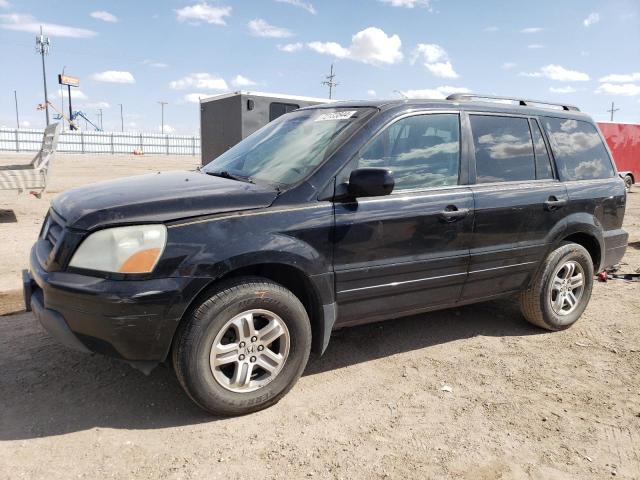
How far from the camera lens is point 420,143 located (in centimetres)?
361

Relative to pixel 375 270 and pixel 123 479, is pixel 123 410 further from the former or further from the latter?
pixel 375 270

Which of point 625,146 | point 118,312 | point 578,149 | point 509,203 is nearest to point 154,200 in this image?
point 118,312

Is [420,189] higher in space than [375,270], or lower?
higher

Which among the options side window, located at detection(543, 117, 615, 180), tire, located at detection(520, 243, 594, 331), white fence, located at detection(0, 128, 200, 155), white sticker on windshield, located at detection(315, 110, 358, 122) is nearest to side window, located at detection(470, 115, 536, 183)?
side window, located at detection(543, 117, 615, 180)

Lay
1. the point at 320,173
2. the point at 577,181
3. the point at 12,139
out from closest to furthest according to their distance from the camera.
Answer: the point at 320,173, the point at 577,181, the point at 12,139

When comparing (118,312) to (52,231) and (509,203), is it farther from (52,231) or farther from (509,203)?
(509,203)

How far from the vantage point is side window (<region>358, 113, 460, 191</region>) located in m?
3.43

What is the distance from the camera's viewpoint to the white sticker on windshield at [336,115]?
3589 millimetres

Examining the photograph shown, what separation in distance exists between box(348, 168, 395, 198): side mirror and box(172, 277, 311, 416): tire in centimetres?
75

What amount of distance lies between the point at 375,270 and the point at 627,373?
2.02 meters

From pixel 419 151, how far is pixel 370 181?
28.3 inches

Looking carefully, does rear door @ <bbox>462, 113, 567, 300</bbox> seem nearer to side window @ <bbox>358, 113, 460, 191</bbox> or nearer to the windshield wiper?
side window @ <bbox>358, 113, 460, 191</bbox>

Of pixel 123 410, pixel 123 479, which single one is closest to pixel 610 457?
pixel 123 479

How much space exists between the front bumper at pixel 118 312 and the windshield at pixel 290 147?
3.26 ft
